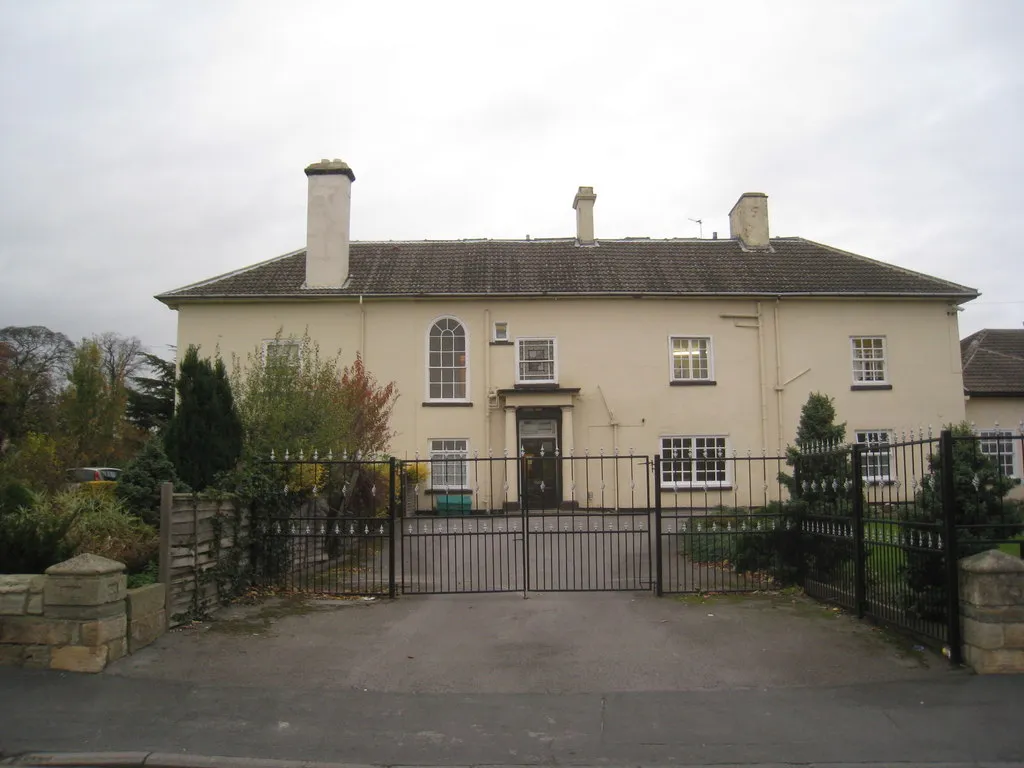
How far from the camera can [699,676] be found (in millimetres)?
7840

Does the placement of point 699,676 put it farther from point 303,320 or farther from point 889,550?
point 303,320

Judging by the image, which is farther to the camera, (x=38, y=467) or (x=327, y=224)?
(x=327, y=224)

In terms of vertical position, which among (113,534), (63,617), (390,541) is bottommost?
(63,617)

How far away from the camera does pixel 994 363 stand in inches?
1168

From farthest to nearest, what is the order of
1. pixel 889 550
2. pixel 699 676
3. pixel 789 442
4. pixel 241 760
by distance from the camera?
1. pixel 789 442
2. pixel 889 550
3. pixel 699 676
4. pixel 241 760

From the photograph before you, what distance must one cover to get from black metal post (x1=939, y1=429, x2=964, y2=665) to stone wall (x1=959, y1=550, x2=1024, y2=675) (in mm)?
251

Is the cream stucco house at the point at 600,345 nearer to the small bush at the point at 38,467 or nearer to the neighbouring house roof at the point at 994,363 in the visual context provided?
the neighbouring house roof at the point at 994,363

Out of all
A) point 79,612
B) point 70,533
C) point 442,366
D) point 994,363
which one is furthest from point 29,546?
point 994,363

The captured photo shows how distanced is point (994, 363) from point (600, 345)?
14905mm

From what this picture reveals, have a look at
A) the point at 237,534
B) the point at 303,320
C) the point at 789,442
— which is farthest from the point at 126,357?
the point at 237,534

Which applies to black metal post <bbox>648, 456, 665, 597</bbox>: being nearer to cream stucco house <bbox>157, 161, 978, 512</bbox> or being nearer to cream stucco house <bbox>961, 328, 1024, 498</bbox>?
cream stucco house <bbox>157, 161, 978, 512</bbox>

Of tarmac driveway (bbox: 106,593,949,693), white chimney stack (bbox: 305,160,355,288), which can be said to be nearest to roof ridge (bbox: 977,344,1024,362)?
white chimney stack (bbox: 305,160,355,288)

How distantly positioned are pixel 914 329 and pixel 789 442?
542 cm

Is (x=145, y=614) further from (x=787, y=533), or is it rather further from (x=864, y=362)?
(x=864, y=362)
